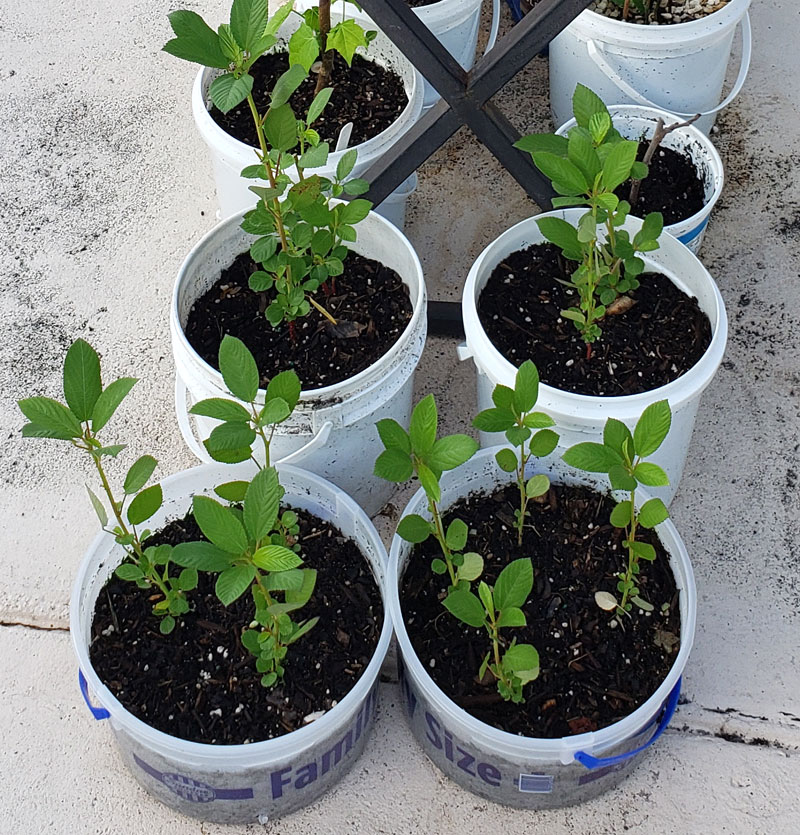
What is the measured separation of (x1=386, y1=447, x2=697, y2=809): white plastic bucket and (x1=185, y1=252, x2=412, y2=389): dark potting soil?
247 millimetres

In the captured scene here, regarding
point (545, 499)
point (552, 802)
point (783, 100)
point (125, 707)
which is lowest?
point (783, 100)

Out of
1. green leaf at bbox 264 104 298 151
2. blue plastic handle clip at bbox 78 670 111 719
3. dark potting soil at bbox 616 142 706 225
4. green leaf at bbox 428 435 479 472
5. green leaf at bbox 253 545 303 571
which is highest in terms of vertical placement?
green leaf at bbox 264 104 298 151

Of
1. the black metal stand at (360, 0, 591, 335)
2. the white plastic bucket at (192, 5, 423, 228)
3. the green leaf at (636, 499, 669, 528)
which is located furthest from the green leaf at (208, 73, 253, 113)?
the green leaf at (636, 499, 669, 528)

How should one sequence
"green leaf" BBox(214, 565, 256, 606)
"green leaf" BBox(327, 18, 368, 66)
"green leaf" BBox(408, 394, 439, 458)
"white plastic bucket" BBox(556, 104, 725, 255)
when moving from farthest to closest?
"white plastic bucket" BBox(556, 104, 725, 255)
"green leaf" BBox(327, 18, 368, 66)
"green leaf" BBox(408, 394, 439, 458)
"green leaf" BBox(214, 565, 256, 606)

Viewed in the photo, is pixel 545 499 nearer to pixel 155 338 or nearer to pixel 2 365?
pixel 155 338

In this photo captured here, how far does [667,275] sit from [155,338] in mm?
980

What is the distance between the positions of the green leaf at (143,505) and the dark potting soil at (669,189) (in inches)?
41.8

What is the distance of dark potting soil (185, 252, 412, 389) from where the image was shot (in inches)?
61.4

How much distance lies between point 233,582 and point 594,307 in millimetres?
773

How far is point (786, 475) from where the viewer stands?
1.76 m

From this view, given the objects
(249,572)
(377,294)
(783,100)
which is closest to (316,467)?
(377,294)

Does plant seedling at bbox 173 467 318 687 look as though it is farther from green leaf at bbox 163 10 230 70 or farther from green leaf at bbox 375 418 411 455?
green leaf at bbox 163 10 230 70

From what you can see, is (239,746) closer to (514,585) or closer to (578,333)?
(514,585)

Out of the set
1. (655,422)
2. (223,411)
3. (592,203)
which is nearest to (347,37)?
(592,203)
